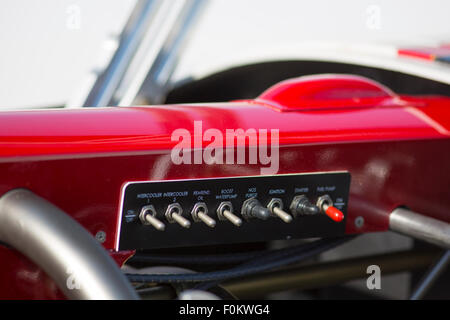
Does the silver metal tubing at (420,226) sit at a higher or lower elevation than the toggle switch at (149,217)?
lower

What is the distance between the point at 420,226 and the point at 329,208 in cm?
10

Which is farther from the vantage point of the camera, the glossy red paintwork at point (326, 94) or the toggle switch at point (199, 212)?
the glossy red paintwork at point (326, 94)

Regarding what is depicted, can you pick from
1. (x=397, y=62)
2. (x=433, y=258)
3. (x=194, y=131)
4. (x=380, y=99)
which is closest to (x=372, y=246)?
(x=433, y=258)

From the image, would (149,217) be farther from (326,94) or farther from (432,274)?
(432,274)

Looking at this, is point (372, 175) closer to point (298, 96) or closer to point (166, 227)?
point (298, 96)

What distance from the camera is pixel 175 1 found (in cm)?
161

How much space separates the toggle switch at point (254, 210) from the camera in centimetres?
61

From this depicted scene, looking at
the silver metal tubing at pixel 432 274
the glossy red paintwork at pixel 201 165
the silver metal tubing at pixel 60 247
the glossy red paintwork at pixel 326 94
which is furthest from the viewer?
the silver metal tubing at pixel 432 274

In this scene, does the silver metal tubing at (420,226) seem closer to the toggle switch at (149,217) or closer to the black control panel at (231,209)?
the black control panel at (231,209)

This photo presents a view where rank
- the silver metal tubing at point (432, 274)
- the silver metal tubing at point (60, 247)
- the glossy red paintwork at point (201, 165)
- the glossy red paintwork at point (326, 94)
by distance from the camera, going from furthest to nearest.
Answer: the silver metal tubing at point (432, 274), the glossy red paintwork at point (326, 94), the glossy red paintwork at point (201, 165), the silver metal tubing at point (60, 247)

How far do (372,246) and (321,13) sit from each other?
2.91 ft

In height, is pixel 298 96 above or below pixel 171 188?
above

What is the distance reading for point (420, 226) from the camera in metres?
0.67

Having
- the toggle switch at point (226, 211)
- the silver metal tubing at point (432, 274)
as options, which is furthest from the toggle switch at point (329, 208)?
the silver metal tubing at point (432, 274)
